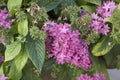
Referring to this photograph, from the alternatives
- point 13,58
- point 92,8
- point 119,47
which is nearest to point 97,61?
point 119,47

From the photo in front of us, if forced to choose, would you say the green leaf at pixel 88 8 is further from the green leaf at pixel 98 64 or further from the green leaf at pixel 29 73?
the green leaf at pixel 29 73

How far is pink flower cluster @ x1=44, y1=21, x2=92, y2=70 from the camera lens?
1.01m

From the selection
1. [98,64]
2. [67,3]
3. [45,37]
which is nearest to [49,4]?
[67,3]

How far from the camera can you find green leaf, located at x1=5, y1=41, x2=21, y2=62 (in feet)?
3.39

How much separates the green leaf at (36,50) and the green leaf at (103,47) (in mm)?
203

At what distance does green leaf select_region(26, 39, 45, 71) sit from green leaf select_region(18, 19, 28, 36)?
46mm

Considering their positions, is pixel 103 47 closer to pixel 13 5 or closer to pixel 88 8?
pixel 88 8

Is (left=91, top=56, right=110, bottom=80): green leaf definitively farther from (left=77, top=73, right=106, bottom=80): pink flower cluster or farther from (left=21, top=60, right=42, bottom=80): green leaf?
(left=21, top=60, right=42, bottom=80): green leaf

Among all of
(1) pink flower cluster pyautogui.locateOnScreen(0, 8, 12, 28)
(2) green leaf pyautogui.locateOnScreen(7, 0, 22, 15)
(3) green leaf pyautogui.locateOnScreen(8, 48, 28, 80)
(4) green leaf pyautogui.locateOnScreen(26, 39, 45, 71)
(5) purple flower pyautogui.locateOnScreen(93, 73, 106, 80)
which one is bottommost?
(5) purple flower pyautogui.locateOnScreen(93, 73, 106, 80)

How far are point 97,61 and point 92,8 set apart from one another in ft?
0.69

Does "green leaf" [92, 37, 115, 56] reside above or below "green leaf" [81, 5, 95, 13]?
below

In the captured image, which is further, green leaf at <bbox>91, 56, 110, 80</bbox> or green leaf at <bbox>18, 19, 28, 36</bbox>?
green leaf at <bbox>91, 56, 110, 80</bbox>

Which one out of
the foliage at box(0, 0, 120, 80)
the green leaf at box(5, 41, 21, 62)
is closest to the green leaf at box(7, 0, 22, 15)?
the foliage at box(0, 0, 120, 80)

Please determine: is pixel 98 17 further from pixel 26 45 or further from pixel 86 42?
pixel 26 45
